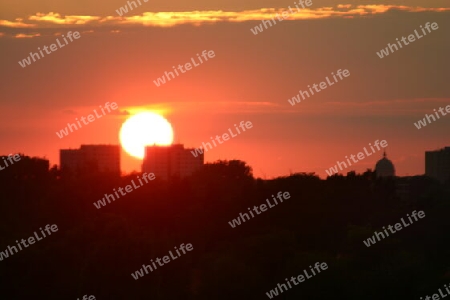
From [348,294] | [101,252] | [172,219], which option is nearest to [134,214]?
[172,219]

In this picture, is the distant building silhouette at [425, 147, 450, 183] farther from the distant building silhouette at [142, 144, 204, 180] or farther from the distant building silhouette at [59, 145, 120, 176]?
the distant building silhouette at [59, 145, 120, 176]

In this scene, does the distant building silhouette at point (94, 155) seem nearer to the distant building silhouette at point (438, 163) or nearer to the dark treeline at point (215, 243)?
the distant building silhouette at point (438, 163)

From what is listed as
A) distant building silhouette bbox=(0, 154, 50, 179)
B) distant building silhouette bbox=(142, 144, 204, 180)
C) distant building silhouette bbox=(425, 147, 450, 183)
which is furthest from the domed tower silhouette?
distant building silhouette bbox=(0, 154, 50, 179)

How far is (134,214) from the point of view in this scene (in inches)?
2648

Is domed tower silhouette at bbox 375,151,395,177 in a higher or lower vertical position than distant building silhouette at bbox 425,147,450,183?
higher

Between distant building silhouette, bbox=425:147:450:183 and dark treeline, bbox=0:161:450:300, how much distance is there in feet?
281

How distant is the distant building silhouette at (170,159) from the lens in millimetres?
143500

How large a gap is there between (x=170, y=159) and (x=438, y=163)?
1683 inches

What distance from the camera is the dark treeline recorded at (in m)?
47.2

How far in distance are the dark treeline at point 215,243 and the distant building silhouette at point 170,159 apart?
58082mm

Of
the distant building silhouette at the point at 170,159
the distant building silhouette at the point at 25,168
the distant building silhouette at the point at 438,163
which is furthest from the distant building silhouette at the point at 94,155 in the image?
the distant building silhouette at the point at 25,168

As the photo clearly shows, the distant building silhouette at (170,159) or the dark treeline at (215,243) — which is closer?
the dark treeline at (215,243)

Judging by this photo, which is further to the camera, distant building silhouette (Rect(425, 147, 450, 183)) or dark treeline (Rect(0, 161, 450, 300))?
distant building silhouette (Rect(425, 147, 450, 183))

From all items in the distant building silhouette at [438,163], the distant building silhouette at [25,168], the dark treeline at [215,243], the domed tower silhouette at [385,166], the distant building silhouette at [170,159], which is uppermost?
the distant building silhouette at [170,159]
